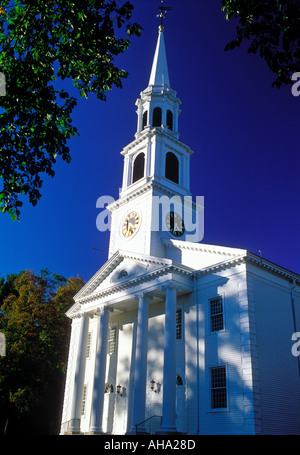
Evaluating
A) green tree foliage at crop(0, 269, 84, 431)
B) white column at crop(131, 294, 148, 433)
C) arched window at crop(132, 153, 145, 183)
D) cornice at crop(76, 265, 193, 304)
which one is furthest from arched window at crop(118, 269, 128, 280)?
green tree foliage at crop(0, 269, 84, 431)

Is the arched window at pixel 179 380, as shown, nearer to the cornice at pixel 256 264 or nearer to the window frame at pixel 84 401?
the cornice at pixel 256 264

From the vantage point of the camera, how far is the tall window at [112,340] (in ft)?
87.3

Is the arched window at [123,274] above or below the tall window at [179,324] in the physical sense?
above

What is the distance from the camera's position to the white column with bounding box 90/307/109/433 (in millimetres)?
22422

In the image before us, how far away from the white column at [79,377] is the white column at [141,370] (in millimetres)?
5384

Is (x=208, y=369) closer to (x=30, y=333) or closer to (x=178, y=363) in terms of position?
(x=178, y=363)

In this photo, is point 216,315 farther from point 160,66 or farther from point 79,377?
point 160,66

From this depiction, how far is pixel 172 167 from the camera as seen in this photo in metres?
32.3

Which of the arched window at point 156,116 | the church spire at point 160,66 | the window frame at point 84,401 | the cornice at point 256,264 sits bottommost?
the window frame at point 84,401

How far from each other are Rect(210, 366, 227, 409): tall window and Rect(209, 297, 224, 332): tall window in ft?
6.59

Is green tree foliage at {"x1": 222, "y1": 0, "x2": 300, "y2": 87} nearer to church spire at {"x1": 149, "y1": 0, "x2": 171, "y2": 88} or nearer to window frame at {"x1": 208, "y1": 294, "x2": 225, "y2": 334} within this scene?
window frame at {"x1": 208, "y1": 294, "x2": 225, "y2": 334}

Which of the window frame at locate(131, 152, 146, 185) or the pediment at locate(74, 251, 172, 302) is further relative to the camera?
the window frame at locate(131, 152, 146, 185)

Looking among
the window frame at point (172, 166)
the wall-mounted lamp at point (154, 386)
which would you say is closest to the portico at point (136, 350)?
the wall-mounted lamp at point (154, 386)

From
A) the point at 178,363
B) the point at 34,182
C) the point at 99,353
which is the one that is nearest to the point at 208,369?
the point at 178,363
